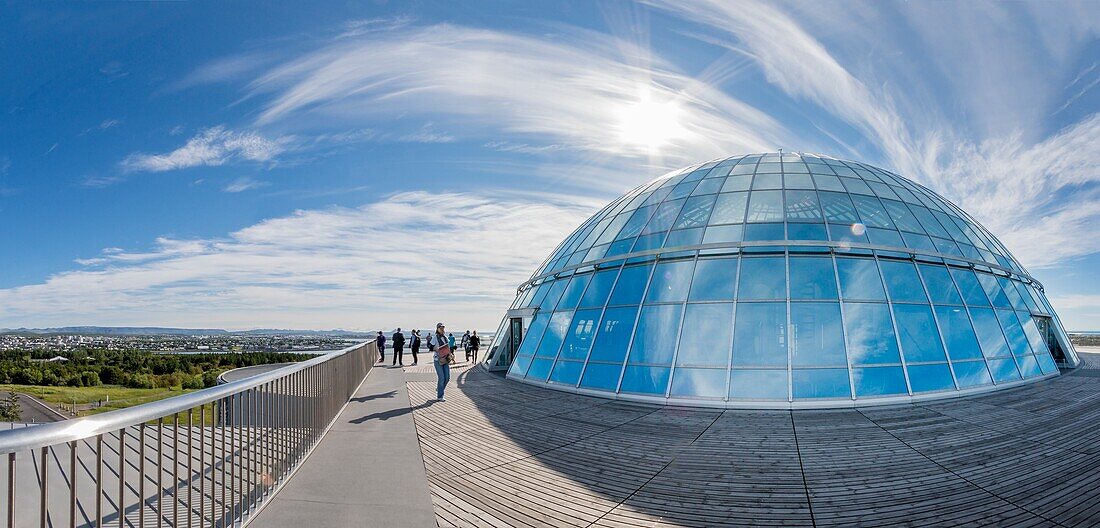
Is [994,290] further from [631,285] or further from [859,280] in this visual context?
[631,285]

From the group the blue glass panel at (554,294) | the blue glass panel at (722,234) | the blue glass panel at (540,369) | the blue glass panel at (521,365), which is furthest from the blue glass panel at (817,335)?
the blue glass panel at (521,365)

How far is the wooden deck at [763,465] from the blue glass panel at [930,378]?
2.02ft

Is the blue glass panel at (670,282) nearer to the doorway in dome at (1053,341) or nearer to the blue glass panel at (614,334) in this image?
the blue glass panel at (614,334)

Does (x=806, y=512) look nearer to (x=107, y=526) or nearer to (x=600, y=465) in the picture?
(x=600, y=465)

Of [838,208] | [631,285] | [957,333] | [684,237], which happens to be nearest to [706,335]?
[631,285]

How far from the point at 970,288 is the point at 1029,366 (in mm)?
2971

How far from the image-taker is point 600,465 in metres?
7.71

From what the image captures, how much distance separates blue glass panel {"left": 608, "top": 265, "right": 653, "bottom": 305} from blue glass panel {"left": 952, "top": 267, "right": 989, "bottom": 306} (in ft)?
31.5

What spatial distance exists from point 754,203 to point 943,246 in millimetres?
6392

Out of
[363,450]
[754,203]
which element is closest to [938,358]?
[754,203]

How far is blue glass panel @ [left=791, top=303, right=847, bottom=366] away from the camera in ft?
41.1

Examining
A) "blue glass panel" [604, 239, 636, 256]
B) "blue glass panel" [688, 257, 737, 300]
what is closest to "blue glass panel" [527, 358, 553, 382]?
"blue glass panel" [604, 239, 636, 256]

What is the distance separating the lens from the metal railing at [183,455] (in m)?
2.99

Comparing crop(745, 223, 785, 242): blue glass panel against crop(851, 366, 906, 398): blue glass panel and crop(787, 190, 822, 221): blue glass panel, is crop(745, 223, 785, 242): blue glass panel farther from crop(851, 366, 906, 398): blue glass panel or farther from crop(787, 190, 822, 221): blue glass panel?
crop(851, 366, 906, 398): blue glass panel
